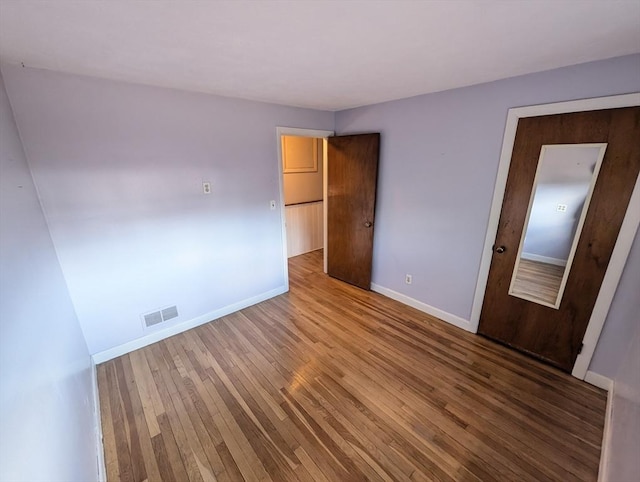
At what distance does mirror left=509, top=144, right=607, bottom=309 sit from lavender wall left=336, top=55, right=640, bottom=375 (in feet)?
1.03

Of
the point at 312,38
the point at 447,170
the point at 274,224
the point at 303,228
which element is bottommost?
the point at 303,228

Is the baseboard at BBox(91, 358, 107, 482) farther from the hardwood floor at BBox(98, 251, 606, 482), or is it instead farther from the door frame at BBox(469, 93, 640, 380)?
the door frame at BBox(469, 93, 640, 380)

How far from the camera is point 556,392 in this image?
193 centimetres

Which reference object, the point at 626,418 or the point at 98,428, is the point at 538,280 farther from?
the point at 98,428

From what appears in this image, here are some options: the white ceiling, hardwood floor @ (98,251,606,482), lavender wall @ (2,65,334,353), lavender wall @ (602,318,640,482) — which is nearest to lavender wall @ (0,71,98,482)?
lavender wall @ (2,65,334,353)

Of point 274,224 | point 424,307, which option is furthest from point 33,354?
point 424,307

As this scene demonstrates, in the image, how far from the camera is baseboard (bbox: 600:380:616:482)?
4.52 feet

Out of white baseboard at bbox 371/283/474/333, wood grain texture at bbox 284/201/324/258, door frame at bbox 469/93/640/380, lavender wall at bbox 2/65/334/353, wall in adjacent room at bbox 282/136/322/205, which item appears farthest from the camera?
wood grain texture at bbox 284/201/324/258

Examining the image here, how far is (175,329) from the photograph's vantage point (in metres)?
2.63

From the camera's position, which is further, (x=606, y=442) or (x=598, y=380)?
(x=598, y=380)

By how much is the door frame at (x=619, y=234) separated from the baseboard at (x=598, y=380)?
0.03m

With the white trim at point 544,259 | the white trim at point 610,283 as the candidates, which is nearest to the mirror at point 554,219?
the white trim at point 544,259

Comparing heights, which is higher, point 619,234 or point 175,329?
point 619,234

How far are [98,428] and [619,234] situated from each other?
366 cm
